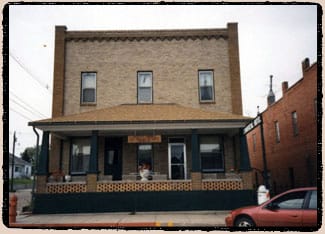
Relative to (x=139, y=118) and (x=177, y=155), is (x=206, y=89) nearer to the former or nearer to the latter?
(x=177, y=155)

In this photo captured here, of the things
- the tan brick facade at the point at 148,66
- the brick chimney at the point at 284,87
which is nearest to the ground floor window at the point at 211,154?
the tan brick facade at the point at 148,66

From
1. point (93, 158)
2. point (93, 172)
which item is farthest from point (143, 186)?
point (93, 158)

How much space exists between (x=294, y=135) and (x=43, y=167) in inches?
555

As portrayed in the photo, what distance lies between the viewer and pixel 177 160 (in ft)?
53.9

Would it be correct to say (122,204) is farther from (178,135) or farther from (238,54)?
(238,54)

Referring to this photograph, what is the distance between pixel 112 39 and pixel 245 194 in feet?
34.0

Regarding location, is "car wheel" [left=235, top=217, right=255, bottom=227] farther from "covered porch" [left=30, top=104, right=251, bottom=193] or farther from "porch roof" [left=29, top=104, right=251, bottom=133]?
"porch roof" [left=29, top=104, right=251, bottom=133]

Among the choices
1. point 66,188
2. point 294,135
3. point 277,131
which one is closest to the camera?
point 66,188

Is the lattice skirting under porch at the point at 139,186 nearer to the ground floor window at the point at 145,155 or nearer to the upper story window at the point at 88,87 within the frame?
the ground floor window at the point at 145,155

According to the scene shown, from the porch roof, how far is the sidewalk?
3653 millimetres

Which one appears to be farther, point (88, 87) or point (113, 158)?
point (88, 87)

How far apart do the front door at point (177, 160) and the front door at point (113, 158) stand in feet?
7.96

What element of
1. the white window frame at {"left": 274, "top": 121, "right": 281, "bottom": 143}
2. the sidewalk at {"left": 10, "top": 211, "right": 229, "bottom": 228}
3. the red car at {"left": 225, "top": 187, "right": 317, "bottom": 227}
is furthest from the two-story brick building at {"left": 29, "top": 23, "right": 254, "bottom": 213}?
the white window frame at {"left": 274, "top": 121, "right": 281, "bottom": 143}

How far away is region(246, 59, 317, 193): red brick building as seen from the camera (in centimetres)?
1739
